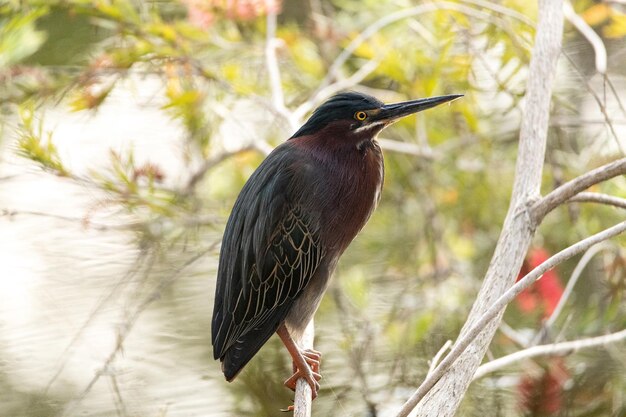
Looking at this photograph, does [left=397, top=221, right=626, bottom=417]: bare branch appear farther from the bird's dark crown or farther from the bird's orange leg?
the bird's dark crown

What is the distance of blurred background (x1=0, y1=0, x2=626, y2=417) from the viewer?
11.0ft

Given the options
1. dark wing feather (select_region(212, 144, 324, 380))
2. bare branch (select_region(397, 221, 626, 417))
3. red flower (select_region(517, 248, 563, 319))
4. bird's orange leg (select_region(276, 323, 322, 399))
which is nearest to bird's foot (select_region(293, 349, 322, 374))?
bird's orange leg (select_region(276, 323, 322, 399))

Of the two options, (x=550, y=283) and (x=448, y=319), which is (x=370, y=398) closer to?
(x=448, y=319)

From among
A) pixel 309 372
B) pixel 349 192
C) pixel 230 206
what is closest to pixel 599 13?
pixel 230 206

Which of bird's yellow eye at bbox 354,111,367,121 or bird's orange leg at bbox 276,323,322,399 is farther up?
bird's yellow eye at bbox 354,111,367,121

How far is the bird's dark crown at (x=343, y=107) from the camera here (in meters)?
2.36

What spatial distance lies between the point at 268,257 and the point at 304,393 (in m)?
0.34

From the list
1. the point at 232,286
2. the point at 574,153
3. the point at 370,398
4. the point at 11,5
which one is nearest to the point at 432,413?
the point at 232,286

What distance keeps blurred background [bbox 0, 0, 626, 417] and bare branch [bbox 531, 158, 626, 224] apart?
87cm

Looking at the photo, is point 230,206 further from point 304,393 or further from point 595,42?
point 304,393

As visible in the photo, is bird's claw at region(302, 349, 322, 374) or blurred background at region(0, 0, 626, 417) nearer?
bird's claw at region(302, 349, 322, 374)

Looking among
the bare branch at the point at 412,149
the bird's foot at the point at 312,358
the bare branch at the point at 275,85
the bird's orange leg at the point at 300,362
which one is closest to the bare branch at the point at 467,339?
the bird's orange leg at the point at 300,362

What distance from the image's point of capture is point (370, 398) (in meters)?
3.37

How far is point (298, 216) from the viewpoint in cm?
238
